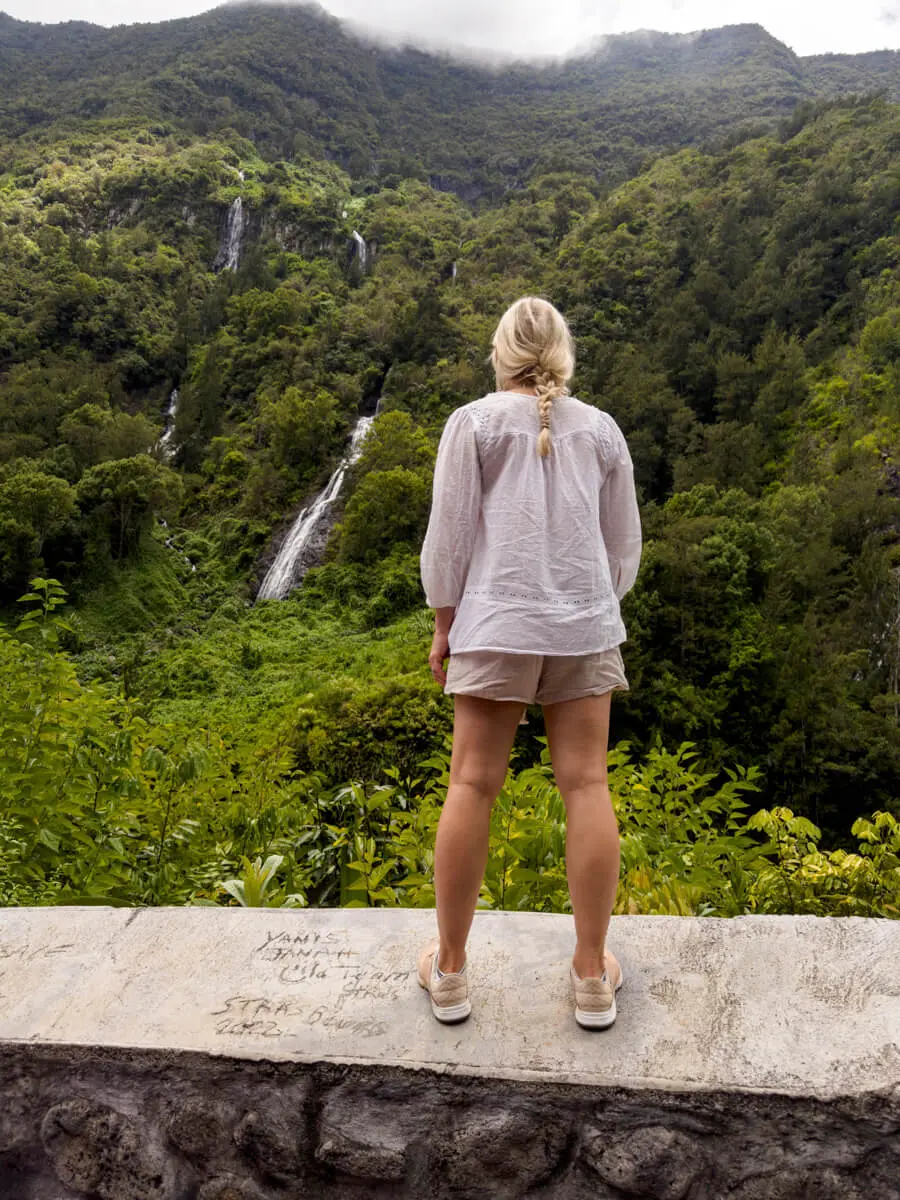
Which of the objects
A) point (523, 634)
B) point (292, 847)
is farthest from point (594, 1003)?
point (292, 847)

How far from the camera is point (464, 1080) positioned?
162cm

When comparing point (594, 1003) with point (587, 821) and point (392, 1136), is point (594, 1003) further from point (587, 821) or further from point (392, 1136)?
point (392, 1136)

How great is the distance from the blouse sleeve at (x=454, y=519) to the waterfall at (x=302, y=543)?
87.7ft

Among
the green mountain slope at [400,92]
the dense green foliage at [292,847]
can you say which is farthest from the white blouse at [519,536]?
Result: the green mountain slope at [400,92]

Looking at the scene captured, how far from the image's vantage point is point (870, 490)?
2291 cm

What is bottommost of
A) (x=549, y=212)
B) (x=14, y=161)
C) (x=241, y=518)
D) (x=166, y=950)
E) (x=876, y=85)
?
(x=241, y=518)

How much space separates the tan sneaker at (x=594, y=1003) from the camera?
175 cm

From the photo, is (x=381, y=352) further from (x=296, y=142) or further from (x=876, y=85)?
(x=876, y=85)

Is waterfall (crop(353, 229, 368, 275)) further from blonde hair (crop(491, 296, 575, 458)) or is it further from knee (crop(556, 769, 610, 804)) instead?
knee (crop(556, 769, 610, 804))

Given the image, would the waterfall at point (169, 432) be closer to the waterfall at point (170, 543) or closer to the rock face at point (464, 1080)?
the waterfall at point (170, 543)

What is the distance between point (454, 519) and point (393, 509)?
26654 millimetres

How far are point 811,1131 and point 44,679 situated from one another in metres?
2.87

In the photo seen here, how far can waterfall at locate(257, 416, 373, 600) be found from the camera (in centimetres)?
2853

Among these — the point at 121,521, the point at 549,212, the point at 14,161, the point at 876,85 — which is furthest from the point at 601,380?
the point at 876,85
